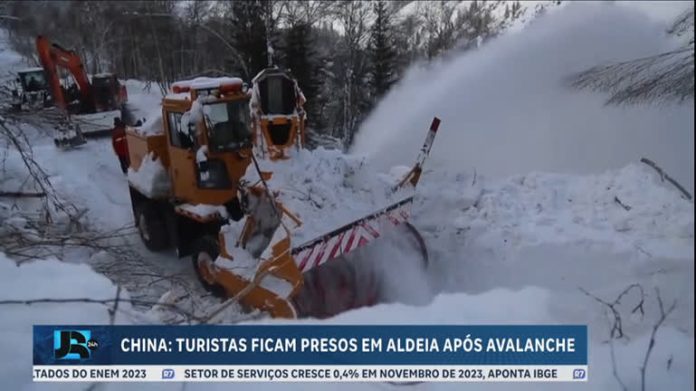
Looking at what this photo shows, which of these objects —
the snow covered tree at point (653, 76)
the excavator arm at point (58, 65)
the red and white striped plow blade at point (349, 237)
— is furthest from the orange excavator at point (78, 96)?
the snow covered tree at point (653, 76)

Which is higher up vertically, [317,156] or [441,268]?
[317,156]

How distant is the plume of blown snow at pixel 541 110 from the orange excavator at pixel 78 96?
50.4 inches

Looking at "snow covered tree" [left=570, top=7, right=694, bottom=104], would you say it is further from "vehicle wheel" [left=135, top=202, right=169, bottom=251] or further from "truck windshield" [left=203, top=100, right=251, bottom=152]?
"vehicle wheel" [left=135, top=202, right=169, bottom=251]

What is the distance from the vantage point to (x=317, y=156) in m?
2.72

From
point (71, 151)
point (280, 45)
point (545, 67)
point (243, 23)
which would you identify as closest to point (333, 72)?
point (280, 45)

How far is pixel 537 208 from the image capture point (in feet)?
6.90

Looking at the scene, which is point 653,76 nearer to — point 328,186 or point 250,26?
point 328,186

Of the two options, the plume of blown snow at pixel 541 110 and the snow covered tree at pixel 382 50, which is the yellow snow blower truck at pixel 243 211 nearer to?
the plume of blown snow at pixel 541 110

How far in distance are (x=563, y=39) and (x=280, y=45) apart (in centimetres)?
116

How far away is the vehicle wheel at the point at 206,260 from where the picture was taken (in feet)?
8.58

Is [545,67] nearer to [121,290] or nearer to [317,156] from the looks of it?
[317,156]

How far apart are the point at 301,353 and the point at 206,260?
982mm

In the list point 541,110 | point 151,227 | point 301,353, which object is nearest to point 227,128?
point 151,227

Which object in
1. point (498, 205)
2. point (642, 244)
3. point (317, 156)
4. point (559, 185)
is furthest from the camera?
point (317, 156)
